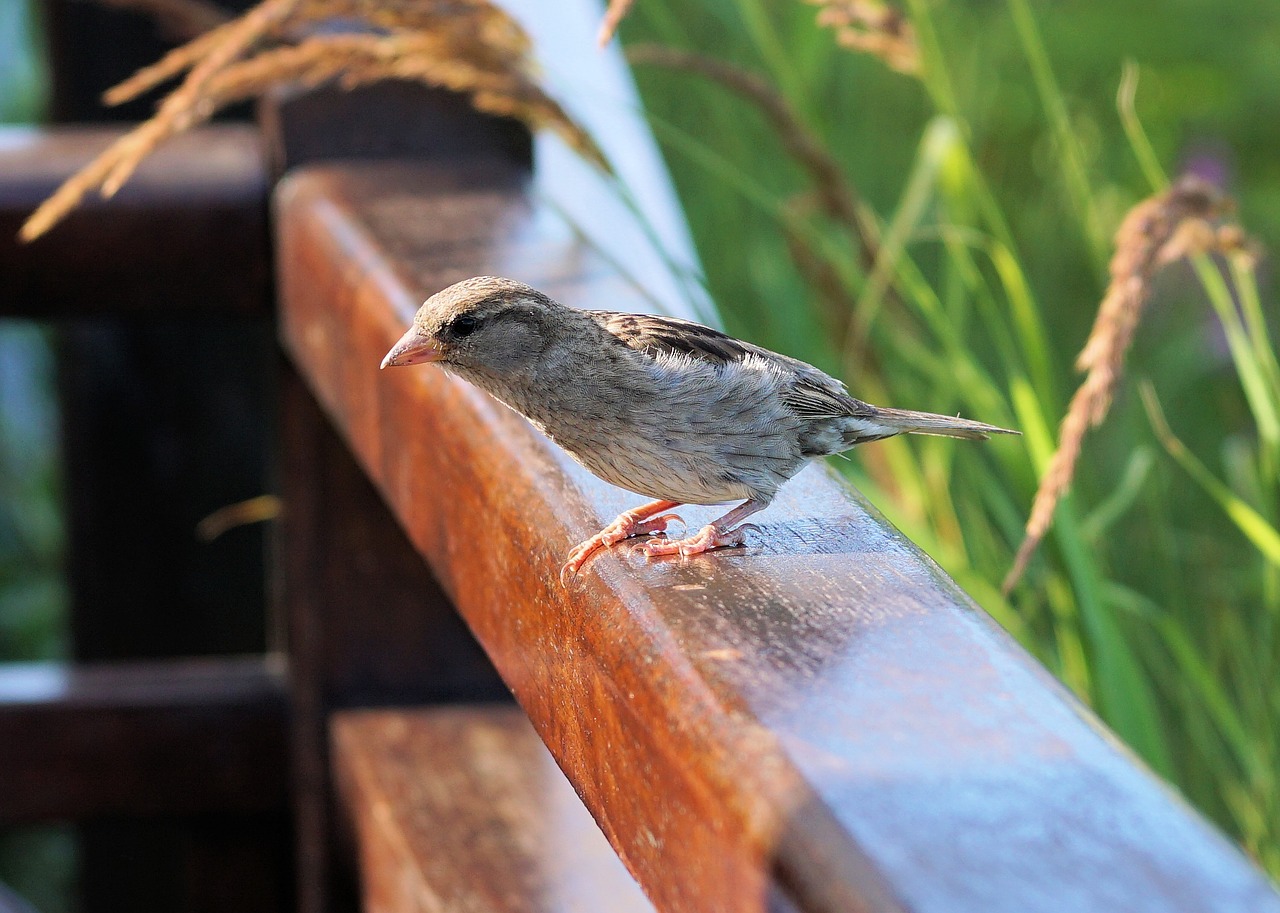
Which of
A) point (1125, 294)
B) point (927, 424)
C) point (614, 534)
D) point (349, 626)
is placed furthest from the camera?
point (349, 626)

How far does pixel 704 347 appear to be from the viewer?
135 cm

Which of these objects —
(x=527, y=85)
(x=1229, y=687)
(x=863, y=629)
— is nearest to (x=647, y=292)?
(x=527, y=85)

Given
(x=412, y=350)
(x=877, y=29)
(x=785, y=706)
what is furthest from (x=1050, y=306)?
(x=785, y=706)

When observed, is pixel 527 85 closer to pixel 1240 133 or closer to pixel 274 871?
pixel 274 871

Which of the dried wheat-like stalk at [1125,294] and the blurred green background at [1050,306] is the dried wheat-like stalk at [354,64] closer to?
the blurred green background at [1050,306]

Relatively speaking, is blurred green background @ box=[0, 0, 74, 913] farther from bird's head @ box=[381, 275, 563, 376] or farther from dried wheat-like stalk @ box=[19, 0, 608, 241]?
bird's head @ box=[381, 275, 563, 376]

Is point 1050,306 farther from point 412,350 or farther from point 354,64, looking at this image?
point 412,350

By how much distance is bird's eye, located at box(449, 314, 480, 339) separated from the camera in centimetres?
→ 133

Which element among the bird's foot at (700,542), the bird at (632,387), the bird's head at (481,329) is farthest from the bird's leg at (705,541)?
the bird's head at (481,329)

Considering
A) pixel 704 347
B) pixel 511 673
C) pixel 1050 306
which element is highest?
pixel 704 347

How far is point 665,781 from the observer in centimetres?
77

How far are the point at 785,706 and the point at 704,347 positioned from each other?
25.6 inches

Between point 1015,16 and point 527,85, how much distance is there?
1.61 feet

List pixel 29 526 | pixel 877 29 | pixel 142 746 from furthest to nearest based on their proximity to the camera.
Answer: pixel 29 526 → pixel 142 746 → pixel 877 29
